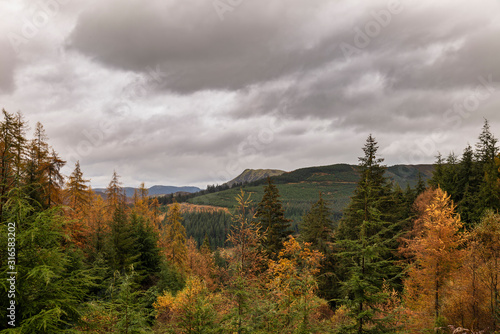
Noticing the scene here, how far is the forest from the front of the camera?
595 centimetres

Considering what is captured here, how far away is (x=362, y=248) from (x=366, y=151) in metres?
16.5

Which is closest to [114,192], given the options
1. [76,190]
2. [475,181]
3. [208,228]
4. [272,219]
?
[76,190]

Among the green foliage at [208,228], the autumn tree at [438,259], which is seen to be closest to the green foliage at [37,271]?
the autumn tree at [438,259]

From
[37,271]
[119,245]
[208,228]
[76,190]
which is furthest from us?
[208,228]

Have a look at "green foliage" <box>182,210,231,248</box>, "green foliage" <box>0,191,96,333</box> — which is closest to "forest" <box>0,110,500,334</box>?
"green foliage" <box>0,191,96,333</box>

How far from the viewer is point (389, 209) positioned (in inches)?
1087

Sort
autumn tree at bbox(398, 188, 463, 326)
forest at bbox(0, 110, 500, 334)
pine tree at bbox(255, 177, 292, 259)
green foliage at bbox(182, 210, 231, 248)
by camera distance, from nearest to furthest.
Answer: forest at bbox(0, 110, 500, 334), autumn tree at bbox(398, 188, 463, 326), pine tree at bbox(255, 177, 292, 259), green foliage at bbox(182, 210, 231, 248)

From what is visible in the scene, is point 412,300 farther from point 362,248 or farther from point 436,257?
point 362,248

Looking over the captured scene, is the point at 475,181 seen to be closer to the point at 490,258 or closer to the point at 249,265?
the point at 490,258

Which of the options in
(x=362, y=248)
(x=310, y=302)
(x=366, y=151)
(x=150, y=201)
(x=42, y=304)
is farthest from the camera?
(x=150, y=201)

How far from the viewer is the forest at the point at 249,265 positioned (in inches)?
234

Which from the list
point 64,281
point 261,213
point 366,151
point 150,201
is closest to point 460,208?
point 366,151

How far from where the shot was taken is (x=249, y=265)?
14.9m

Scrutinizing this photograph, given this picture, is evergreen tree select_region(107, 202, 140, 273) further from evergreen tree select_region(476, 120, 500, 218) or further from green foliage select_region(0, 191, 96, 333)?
evergreen tree select_region(476, 120, 500, 218)
